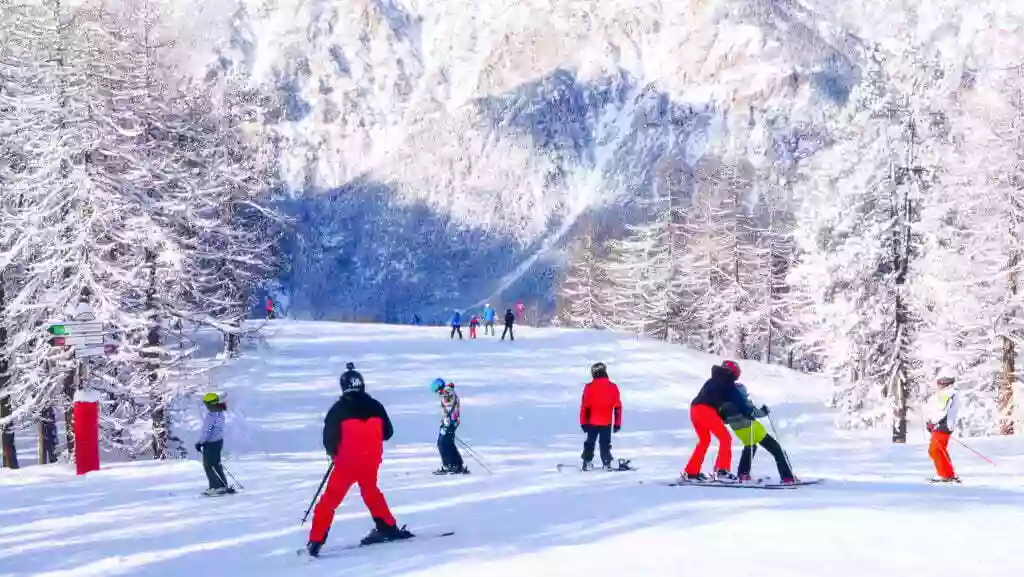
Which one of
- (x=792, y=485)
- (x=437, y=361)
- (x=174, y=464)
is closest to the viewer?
(x=792, y=485)

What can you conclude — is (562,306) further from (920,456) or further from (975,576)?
(975,576)

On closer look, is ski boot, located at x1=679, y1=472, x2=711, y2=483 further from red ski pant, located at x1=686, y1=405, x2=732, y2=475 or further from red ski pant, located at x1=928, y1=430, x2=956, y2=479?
red ski pant, located at x1=928, y1=430, x2=956, y2=479

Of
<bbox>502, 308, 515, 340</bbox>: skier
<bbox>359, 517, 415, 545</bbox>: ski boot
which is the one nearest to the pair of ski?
<bbox>359, 517, 415, 545</bbox>: ski boot

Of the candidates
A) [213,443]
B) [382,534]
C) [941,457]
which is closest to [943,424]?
[941,457]

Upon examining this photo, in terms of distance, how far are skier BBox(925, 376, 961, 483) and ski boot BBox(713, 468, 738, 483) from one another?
3.63 metres

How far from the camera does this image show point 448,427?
15477mm

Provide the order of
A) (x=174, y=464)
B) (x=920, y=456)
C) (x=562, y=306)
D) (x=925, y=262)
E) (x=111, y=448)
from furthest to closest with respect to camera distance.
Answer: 1. (x=562, y=306)
2. (x=925, y=262)
3. (x=111, y=448)
4. (x=920, y=456)
5. (x=174, y=464)

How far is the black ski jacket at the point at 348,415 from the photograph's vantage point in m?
9.02

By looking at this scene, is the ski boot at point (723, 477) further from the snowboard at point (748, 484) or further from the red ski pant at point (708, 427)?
the red ski pant at point (708, 427)

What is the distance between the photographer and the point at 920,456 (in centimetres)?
2092

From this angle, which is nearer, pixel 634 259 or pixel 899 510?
pixel 899 510

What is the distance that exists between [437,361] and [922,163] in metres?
19.5

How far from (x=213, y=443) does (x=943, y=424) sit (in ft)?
36.4

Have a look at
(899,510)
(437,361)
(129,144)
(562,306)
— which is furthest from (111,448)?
(562,306)
